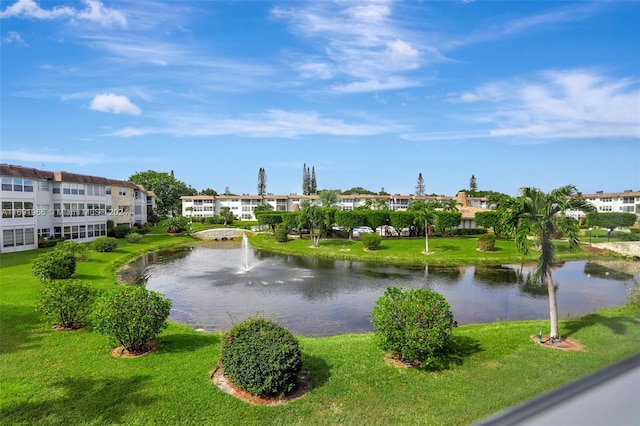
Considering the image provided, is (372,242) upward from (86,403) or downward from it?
upward

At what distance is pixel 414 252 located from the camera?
4053 centimetres

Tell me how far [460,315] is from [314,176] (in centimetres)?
9745

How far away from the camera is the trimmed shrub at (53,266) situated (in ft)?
69.9

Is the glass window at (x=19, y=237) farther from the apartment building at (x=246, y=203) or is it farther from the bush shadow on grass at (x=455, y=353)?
the apartment building at (x=246, y=203)

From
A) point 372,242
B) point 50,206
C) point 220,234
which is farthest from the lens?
point 220,234

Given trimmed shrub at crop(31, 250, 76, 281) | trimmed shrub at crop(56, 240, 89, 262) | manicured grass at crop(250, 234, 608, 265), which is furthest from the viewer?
manicured grass at crop(250, 234, 608, 265)

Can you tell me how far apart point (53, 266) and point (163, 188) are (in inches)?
2972

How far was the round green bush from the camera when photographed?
8398 mm

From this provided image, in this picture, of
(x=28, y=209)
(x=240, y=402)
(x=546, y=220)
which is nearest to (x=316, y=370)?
(x=240, y=402)

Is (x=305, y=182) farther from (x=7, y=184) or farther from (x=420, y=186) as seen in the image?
(x=7, y=184)

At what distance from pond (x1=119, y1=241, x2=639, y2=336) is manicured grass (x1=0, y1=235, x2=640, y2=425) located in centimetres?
387

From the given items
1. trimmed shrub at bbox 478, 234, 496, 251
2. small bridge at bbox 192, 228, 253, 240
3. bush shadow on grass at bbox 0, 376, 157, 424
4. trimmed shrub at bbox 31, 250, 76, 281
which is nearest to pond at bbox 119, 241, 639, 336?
bush shadow on grass at bbox 0, 376, 157, 424

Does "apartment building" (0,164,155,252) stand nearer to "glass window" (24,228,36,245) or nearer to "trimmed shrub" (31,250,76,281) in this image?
"glass window" (24,228,36,245)

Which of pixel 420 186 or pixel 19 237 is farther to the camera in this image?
pixel 420 186
